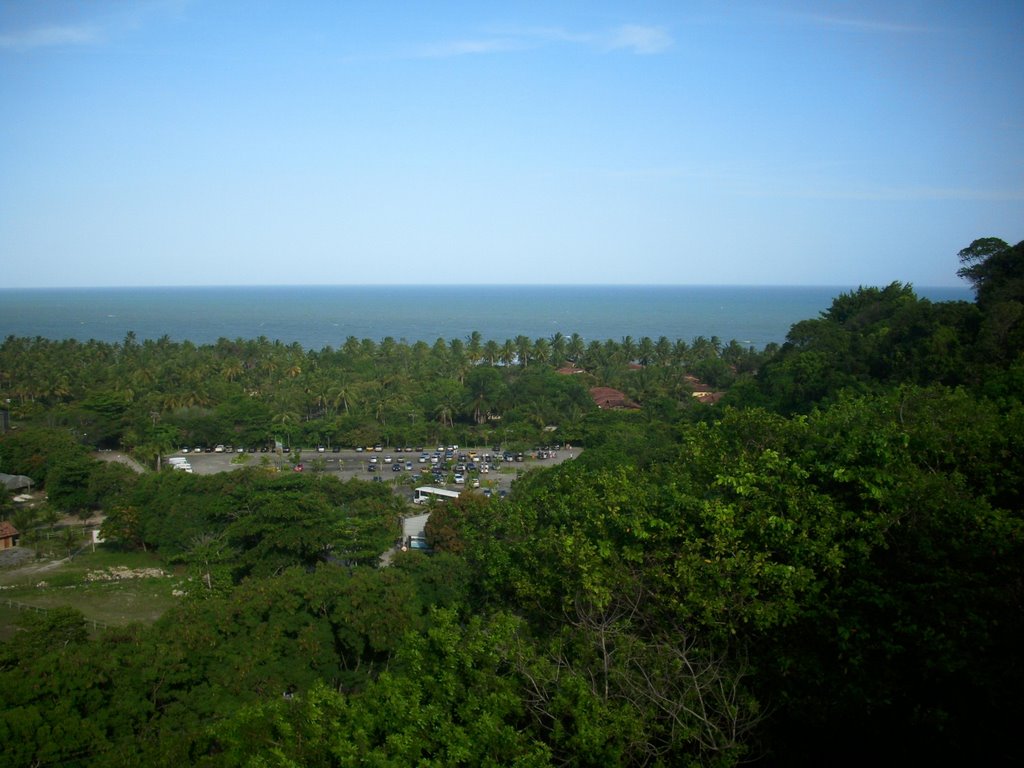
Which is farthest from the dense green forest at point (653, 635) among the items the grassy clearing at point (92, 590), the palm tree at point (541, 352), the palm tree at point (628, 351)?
the palm tree at point (541, 352)

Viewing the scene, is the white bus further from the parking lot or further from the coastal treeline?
the coastal treeline

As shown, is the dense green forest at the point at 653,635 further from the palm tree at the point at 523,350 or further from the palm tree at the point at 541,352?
the palm tree at the point at 541,352

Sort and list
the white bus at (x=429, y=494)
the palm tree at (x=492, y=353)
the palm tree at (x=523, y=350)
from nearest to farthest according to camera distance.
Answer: the white bus at (x=429, y=494) < the palm tree at (x=492, y=353) < the palm tree at (x=523, y=350)

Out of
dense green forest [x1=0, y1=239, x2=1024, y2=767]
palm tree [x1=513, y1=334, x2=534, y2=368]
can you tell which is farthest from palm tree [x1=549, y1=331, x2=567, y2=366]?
dense green forest [x1=0, y1=239, x2=1024, y2=767]

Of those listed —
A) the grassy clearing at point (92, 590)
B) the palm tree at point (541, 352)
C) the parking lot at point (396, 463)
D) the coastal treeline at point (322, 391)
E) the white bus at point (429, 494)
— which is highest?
the palm tree at point (541, 352)

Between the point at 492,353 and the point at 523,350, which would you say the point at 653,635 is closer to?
the point at 492,353
